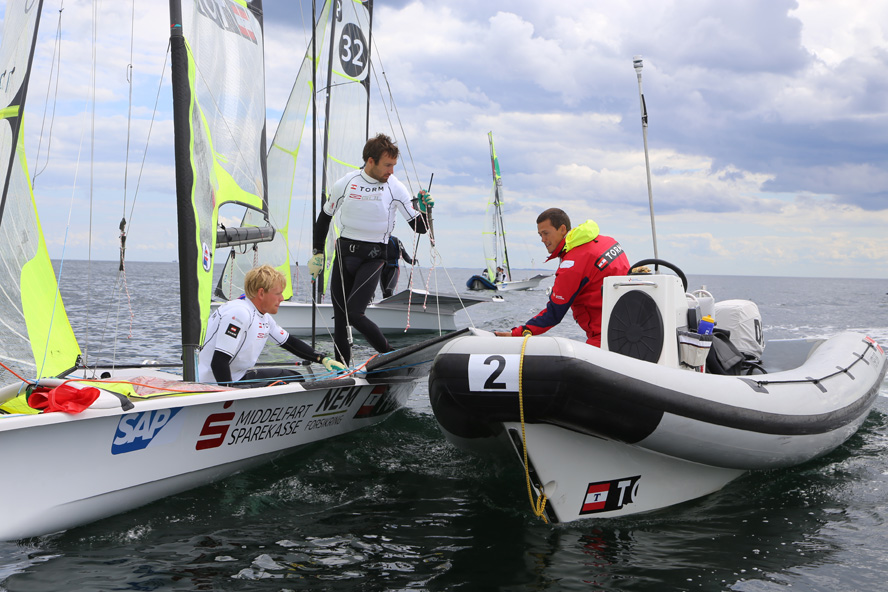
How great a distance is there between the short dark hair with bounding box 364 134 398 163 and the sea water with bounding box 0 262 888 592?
2439mm

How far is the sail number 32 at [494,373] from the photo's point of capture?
3686mm

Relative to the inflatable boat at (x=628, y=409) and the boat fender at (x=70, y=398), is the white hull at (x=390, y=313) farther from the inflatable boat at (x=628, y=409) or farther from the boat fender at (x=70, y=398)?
the boat fender at (x=70, y=398)

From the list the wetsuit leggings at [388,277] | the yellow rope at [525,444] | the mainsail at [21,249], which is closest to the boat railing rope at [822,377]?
the yellow rope at [525,444]

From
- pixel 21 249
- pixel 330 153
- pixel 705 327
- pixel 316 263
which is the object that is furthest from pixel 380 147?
pixel 330 153

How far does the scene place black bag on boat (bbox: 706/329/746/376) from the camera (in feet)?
16.6

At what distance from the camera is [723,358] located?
5.14m

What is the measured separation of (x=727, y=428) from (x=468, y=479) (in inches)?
70.0

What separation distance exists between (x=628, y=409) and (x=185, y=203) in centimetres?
302

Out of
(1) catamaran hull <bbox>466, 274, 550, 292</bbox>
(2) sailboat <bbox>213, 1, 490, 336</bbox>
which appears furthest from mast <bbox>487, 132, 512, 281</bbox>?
(2) sailboat <bbox>213, 1, 490, 336</bbox>

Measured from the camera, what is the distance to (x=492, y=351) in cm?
380

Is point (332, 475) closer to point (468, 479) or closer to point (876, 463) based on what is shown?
point (468, 479)

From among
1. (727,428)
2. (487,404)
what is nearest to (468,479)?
(487,404)

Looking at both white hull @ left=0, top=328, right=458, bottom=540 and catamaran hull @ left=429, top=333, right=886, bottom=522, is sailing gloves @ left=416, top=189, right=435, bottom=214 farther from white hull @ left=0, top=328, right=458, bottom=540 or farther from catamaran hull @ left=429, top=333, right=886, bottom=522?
catamaran hull @ left=429, top=333, right=886, bottom=522

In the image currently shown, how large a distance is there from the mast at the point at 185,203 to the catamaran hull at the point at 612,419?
5.49 ft
